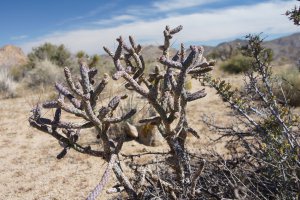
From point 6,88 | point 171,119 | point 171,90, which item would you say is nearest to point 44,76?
point 6,88

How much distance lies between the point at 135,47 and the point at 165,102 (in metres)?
0.48

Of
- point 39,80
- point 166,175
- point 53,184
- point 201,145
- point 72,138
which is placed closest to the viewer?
point 72,138

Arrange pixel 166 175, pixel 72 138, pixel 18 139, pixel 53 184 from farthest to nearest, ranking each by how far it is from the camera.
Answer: pixel 18 139, pixel 53 184, pixel 166 175, pixel 72 138

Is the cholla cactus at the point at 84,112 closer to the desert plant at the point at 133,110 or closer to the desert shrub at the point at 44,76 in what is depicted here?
the desert plant at the point at 133,110

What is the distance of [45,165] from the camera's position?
656cm

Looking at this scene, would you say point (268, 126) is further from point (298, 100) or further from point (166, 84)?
point (298, 100)

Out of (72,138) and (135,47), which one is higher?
(135,47)

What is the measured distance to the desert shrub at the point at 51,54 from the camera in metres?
24.1

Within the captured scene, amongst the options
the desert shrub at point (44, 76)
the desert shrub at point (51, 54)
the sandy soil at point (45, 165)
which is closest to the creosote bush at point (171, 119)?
the sandy soil at point (45, 165)

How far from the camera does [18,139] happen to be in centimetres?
838

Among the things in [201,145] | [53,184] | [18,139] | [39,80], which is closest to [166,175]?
[53,184]

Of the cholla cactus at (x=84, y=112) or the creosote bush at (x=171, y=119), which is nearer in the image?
the cholla cactus at (x=84, y=112)

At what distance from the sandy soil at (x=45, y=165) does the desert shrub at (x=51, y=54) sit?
48.6 feet

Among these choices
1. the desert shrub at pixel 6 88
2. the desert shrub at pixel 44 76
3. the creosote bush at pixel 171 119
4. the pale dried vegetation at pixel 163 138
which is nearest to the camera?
the creosote bush at pixel 171 119
